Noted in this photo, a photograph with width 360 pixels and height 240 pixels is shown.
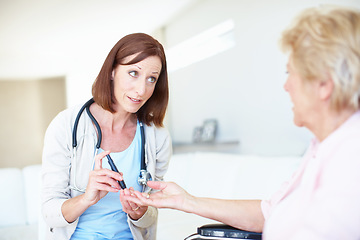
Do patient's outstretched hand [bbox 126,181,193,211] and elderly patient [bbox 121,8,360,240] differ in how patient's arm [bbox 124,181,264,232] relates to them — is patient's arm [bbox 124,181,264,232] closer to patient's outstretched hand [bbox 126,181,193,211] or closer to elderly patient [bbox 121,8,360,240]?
patient's outstretched hand [bbox 126,181,193,211]

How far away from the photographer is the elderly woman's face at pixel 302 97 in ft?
2.81

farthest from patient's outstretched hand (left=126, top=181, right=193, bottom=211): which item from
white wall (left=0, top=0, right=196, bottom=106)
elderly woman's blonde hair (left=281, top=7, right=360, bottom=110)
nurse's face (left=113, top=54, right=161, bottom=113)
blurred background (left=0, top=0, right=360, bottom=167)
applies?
white wall (left=0, top=0, right=196, bottom=106)

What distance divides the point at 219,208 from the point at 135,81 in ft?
2.06

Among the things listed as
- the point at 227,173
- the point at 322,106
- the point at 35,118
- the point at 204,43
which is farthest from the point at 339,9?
the point at 35,118

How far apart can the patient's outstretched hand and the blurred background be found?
241cm

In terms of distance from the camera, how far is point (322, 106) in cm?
86

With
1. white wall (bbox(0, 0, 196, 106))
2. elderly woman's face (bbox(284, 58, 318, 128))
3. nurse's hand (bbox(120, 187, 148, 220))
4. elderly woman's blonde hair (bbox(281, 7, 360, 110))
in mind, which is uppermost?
white wall (bbox(0, 0, 196, 106))

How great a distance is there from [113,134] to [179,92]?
14.4ft

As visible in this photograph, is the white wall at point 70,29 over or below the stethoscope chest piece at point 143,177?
over

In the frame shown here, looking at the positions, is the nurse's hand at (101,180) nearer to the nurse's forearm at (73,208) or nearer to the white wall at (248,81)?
the nurse's forearm at (73,208)

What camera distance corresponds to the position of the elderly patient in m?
0.77

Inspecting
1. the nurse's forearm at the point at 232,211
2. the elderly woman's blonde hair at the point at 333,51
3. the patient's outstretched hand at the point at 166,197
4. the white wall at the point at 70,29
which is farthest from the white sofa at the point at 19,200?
the white wall at the point at 70,29

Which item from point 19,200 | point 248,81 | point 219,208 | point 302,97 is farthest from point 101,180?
point 248,81

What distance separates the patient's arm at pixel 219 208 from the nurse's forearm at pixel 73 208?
247 millimetres
